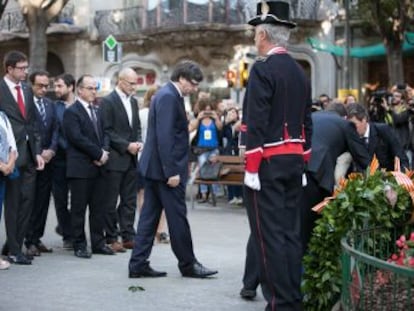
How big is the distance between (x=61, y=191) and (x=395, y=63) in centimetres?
1672

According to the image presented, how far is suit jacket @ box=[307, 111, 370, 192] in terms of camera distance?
6805 mm

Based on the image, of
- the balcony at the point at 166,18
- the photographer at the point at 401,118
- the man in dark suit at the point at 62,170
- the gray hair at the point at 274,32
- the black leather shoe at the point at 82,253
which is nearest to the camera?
the gray hair at the point at 274,32

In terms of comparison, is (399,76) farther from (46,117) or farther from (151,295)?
(151,295)

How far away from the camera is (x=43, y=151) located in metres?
8.98

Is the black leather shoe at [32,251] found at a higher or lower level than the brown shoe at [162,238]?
higher

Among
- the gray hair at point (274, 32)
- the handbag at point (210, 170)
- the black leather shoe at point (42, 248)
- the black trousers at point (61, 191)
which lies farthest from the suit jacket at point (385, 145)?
the handbag at point (210, 170)

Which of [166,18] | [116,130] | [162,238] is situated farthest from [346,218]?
[166,18]

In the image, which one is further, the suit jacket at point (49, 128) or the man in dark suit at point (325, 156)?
the suit jacket at point (49, 128)

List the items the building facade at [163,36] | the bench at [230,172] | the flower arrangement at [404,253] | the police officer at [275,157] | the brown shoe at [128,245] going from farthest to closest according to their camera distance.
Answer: the building facade at [163,36]
the bench at [230,172]
the brown shoe at [128,245]
the police officer at [275,157]
the flower arrangement at [404,253]

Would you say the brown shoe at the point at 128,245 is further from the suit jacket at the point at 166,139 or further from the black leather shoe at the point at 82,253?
the suit jacket at the point at 166,139

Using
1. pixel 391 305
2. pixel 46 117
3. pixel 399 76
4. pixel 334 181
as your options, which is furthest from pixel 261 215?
pixel 399 76

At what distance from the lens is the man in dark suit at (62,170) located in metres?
9.41

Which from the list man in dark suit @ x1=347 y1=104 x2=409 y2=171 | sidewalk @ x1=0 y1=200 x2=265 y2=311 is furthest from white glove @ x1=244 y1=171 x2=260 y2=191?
man in dark suit @ x1=347 y1=104 x2=409 y2=171

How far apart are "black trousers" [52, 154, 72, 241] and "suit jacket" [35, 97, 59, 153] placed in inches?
11.7
